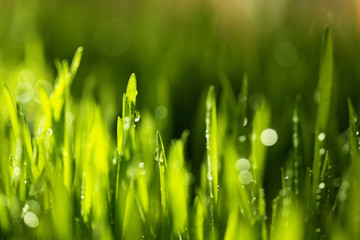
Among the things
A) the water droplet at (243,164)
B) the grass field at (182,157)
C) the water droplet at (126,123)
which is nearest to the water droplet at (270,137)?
the grass field at (182,157)

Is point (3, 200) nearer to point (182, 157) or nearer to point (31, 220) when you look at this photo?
point (31, 220)

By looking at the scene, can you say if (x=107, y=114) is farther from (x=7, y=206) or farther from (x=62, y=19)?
(x=62, y=19)

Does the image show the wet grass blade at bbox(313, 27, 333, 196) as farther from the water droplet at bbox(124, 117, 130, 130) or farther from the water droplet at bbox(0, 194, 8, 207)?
the water droplet at bbox(0, 194, 8, 207)

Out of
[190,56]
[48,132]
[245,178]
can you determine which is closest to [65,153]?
[48,132]

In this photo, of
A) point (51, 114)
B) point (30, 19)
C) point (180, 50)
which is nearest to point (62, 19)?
point (30, 19)

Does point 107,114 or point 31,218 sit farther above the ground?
point 107,114

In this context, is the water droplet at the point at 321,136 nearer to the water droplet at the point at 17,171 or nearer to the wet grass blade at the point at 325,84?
the wet grass blade at the point at 325,84

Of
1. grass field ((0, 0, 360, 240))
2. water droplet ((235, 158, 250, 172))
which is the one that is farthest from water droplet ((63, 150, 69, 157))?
water droplet ((235, 158, 250, 172))
